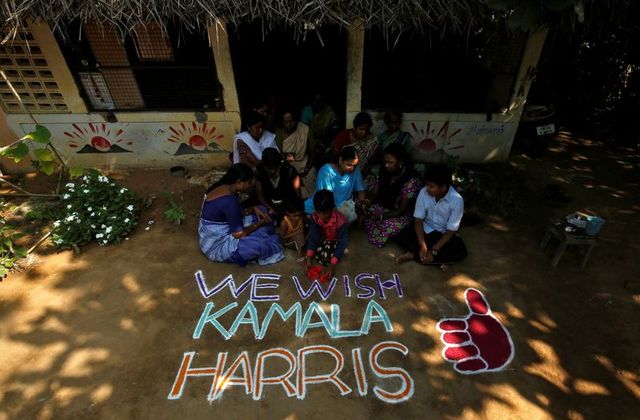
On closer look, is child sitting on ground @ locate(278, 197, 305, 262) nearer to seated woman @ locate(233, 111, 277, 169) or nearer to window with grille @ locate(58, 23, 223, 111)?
seated woman @ locate(233, 111, 277, 169)

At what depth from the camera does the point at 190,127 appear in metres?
5.68

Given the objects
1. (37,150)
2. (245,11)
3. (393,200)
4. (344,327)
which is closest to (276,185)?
(393,200)

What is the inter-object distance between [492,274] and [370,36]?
3.61 meters

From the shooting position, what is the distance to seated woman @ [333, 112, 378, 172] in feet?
15.7

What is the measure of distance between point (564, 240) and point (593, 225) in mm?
316

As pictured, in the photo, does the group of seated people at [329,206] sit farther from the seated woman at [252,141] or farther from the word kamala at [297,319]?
the word kamala at [297,319]

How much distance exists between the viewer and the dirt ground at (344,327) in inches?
117

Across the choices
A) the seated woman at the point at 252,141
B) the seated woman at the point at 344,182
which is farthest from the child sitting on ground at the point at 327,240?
the seated woman at the point at 252,141

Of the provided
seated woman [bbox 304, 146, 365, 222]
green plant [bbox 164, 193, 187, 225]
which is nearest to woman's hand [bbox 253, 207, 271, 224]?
seated woman [bbox 304, 146, 365, 222]

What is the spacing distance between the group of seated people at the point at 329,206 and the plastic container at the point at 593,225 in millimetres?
1306

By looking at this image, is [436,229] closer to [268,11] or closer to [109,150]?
[268,11]

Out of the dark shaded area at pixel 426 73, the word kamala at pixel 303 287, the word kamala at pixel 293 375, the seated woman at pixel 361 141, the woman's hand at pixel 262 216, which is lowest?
the word kamala at pixel 293 375

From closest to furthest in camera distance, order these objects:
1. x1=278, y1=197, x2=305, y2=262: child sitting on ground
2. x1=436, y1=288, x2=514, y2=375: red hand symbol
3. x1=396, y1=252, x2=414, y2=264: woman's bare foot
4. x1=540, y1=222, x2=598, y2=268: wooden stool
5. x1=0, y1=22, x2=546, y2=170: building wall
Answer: x1=436, y1=288, x2=514, y2=375: red hand symbol
x1=540, y1=222, x2=598, y2=268: wooden stool
x1=396, y1=252, x2=414, y2=264: woman's bare foot
x1=278, y1=197, x2=305, y2=262: child sitting on ground
x1=0, y1=22, x2=546, y2=170: building wall

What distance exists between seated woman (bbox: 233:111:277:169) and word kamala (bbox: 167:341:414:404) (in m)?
2.54
